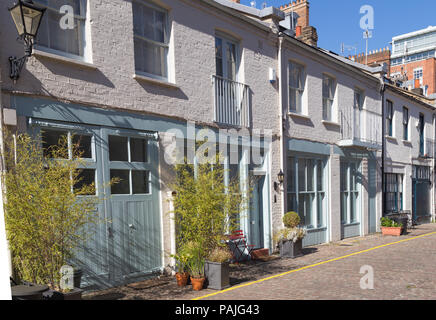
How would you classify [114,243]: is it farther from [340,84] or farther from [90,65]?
[340,84]

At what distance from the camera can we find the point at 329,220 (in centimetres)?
1393

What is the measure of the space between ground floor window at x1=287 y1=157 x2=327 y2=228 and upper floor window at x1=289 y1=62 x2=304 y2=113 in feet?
5.66

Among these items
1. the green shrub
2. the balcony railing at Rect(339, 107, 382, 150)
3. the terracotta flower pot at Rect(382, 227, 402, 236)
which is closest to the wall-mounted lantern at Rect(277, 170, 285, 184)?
the green shrub

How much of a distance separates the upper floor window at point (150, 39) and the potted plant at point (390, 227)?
1146 centimetres

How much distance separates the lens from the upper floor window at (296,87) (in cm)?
1272

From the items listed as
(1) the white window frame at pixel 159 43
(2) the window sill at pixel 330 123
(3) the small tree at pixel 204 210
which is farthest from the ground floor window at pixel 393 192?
(1) the white window frame at pixel 159 43

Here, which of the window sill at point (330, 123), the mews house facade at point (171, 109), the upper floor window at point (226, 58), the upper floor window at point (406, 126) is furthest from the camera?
the upper floor window at point (406, 126)

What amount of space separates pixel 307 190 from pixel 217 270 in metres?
6.59

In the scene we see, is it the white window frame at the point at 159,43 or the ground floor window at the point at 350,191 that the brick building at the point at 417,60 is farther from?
the white window frame at the point at 159,43

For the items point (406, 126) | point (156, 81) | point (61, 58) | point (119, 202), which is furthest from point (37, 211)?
point (406, 126)

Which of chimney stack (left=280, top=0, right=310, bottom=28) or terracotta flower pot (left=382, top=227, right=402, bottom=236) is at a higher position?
chimney stack (left=280, top=0, right=310, bottom=28)

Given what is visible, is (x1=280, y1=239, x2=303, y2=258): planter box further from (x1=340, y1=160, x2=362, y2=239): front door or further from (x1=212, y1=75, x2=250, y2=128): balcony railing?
(x1=340, y1=160, x2=362, y2=239): front door

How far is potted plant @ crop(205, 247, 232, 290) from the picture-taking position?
297 inches

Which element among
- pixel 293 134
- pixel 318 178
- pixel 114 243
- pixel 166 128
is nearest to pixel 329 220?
pixel 318 178
